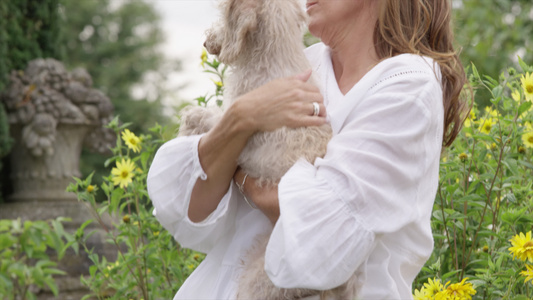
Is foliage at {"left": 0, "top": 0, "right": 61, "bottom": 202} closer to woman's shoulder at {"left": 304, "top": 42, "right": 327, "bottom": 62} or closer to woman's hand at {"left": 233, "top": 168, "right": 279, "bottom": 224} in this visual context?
woman's shoulder at {"left": 304, "top": 42, "right": 327, "bottom": 62}

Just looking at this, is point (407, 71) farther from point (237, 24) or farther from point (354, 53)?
point (237, 24)

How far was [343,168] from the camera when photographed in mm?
1945

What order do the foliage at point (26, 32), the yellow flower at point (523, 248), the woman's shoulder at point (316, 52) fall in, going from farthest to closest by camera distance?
1. the foliage at point (26, 32)
2. the yellow flower at point (523, 248)
3. the woman's shoulder at point (316, 52)

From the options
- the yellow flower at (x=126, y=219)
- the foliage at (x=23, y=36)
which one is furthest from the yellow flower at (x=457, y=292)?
the foliage at (x=23, y=36)

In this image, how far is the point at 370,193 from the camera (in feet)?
6.31

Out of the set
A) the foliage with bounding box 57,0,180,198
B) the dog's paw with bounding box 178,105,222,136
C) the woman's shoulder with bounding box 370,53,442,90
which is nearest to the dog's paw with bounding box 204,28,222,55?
the dog's paw with bounding box 178,105,222,136

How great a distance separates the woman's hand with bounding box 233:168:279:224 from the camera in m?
2.14

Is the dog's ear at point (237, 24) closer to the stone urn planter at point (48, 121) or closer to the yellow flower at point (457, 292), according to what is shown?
the yellow flower at point (457, 292)

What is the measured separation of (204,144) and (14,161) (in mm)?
7809

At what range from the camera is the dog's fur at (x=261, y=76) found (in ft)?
7.06

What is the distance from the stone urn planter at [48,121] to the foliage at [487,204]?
636cm

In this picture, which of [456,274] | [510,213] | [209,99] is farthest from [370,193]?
[209,99]

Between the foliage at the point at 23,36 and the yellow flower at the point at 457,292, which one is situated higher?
the yellow flower at the point at 457,292

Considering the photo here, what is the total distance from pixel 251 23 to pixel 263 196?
0.54 meters
